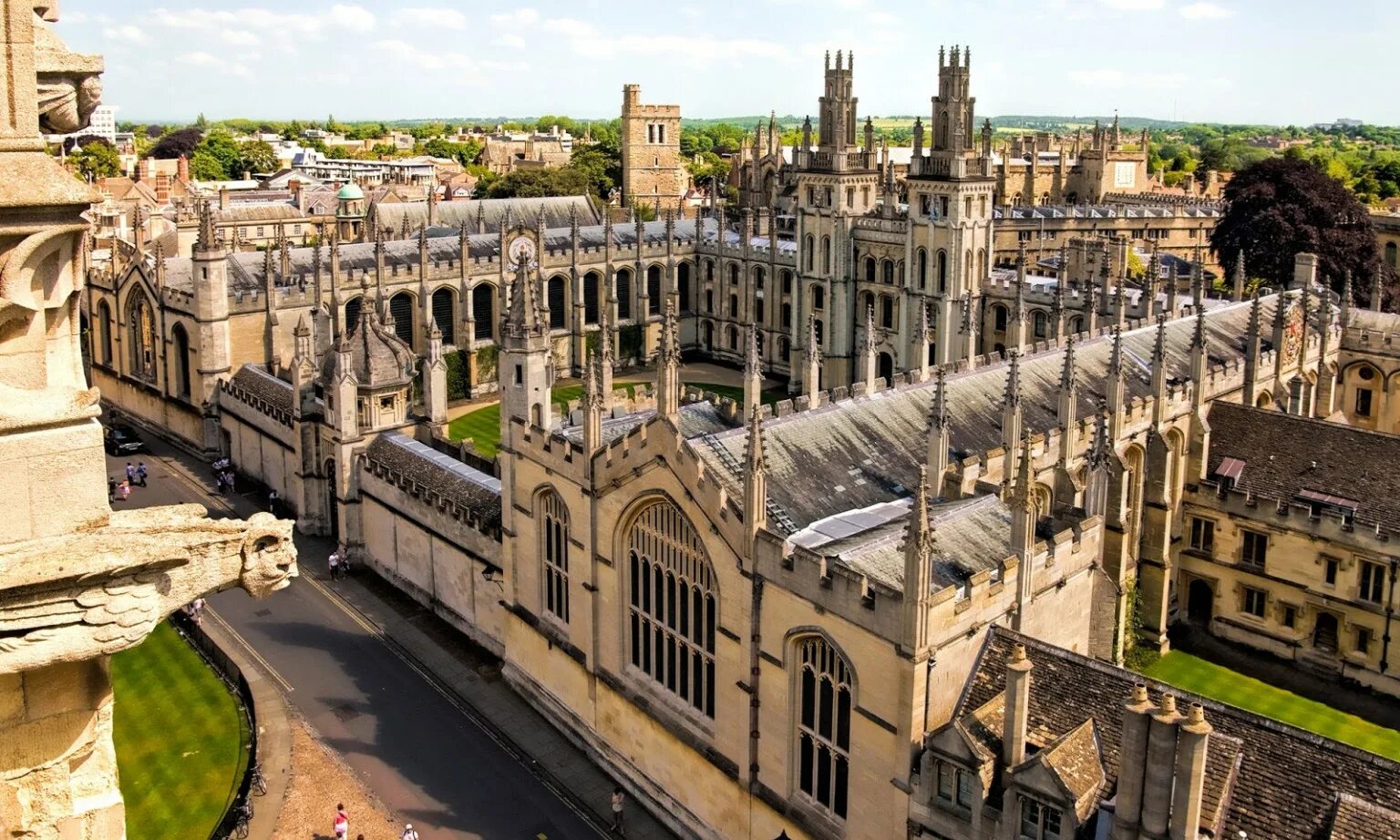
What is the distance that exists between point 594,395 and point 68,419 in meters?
19.6

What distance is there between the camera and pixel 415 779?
26188 mm

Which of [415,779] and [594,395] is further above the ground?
[594,395]

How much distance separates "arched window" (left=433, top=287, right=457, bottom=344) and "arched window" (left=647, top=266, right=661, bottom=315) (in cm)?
1244

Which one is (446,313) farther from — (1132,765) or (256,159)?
(256,159)

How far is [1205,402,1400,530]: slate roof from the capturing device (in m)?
30.7

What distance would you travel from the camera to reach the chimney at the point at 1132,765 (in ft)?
48.2

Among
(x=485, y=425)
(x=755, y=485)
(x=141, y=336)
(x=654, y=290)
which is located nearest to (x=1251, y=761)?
(x=755, y=485)

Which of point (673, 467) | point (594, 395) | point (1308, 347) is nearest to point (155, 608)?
point (673, 467)

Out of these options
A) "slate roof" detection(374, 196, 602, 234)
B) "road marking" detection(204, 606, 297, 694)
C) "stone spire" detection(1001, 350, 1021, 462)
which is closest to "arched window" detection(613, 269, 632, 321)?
"slate roof" detection(374, 196, 602, 234)

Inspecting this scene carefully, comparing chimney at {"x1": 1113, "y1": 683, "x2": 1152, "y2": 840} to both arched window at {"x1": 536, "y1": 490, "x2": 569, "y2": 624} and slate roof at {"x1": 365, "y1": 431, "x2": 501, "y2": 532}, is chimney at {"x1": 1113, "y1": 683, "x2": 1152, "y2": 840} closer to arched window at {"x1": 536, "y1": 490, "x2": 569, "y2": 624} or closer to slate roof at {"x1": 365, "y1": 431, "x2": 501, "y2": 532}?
arched window at {"x1": 536, "y1": 490, "x2": 569, "y2": 624}

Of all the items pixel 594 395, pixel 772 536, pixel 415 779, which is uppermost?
pixel 594 395

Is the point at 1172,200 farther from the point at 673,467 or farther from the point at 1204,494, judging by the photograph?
the point at 673,467

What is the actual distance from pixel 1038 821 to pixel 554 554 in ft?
46.5

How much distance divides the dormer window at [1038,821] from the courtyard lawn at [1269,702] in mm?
11883
